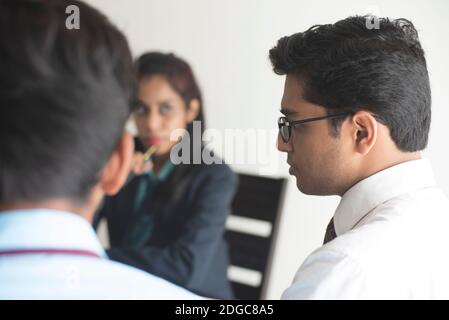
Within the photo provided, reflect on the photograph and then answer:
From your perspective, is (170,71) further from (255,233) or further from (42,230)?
Result: (42,230)

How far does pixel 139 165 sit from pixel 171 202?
161 mm

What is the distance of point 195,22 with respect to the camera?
226cm

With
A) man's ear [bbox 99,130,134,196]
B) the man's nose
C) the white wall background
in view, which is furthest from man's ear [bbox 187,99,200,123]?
man's ear [bbox 99,130,134,196]

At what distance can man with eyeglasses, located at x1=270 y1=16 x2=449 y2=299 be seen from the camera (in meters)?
0.79

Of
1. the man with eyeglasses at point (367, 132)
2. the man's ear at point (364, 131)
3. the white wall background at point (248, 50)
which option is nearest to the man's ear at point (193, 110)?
the white wall background at point (248, 50)

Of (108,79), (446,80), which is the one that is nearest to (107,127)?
(108,79)

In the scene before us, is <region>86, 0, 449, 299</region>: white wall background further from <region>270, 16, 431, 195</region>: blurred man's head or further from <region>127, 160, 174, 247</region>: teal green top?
<region>270, 16, 431, 195</region>: blurred man's head

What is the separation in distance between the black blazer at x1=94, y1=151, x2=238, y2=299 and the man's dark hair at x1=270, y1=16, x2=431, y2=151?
0.71 m

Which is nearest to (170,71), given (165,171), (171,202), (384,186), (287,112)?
(165,171)

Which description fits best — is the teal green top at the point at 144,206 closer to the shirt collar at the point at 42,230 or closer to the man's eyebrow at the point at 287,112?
the man's eyebrow at the point at 287,112

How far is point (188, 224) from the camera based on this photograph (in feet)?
5.19

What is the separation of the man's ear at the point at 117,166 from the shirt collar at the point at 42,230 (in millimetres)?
76

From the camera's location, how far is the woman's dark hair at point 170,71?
70.4 inches

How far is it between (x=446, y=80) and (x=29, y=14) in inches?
66.8
